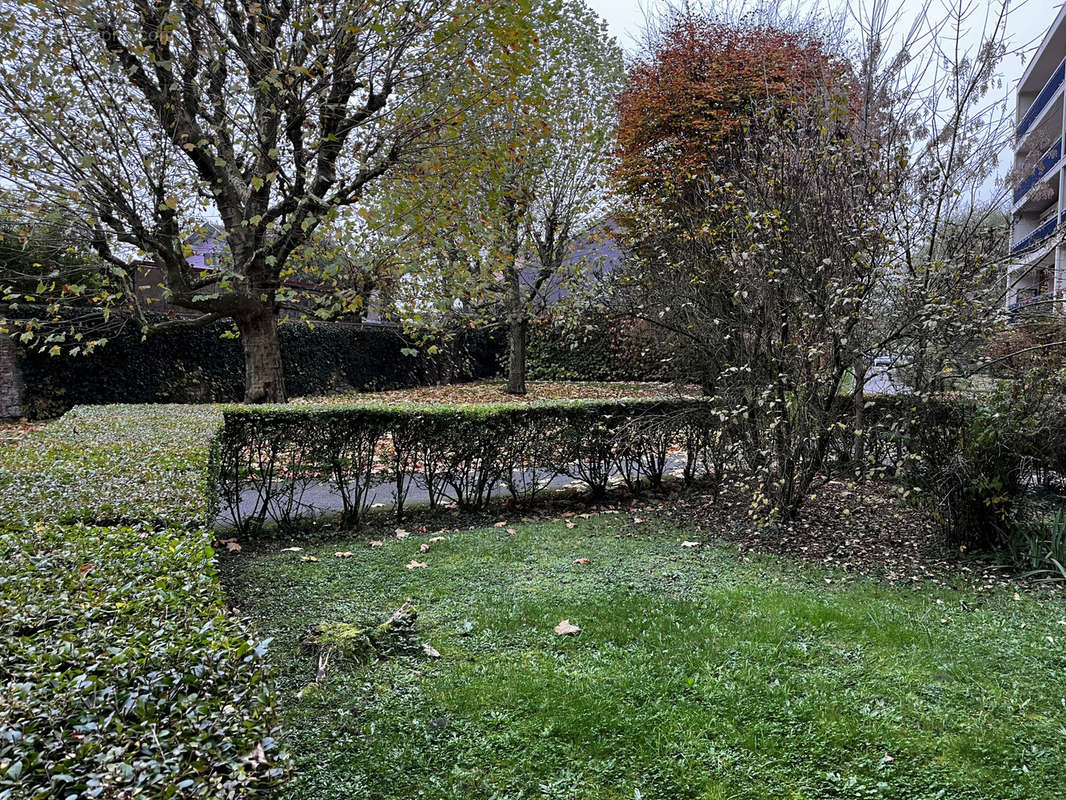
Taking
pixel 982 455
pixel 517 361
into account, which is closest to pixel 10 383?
pixel 517 361

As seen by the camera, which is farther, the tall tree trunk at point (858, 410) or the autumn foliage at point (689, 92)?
the autumn foliage at point (689, 92)

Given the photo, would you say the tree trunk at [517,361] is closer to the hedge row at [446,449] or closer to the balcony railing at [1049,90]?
the hedge row at [446,449]

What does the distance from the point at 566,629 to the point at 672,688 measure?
808mm

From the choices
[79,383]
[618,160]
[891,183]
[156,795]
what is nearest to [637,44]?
[618,160]

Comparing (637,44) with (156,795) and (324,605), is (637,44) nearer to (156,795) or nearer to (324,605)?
(324,605)

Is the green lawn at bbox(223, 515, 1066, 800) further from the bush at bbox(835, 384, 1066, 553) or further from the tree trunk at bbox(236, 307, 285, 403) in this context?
the tree trunk at bbox(236, 307, 285, 403)

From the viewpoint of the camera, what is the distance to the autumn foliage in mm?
13227

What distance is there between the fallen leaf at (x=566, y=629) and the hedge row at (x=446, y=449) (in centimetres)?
296

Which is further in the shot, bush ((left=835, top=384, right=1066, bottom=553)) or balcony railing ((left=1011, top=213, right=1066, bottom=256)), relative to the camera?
balcony railing ((left=1011, top=213, right=1066, bottom=256))

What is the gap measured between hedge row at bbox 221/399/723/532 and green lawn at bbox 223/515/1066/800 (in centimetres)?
143

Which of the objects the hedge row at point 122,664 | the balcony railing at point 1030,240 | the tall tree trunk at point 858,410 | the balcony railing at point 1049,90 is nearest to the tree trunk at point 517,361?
the balcony railing at point 1030,240

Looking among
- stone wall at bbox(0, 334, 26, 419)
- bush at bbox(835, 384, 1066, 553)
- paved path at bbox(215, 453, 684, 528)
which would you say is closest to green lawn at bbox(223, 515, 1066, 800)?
bush at bbox(835, 384, 1066, 553)

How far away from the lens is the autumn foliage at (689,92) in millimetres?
13227

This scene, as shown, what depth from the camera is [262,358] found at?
884cm
